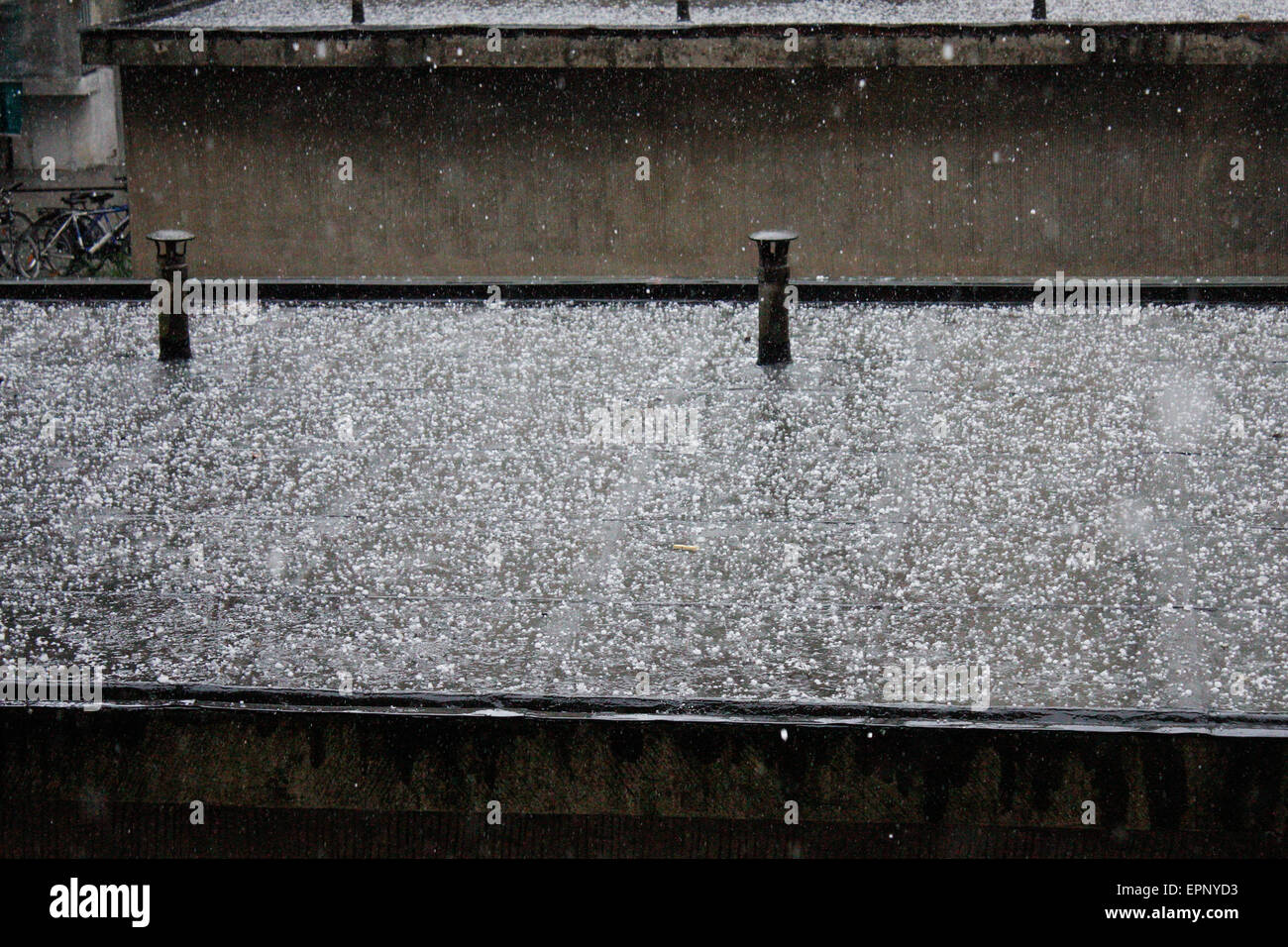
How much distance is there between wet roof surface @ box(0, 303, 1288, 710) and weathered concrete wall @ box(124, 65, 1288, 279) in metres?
3.50

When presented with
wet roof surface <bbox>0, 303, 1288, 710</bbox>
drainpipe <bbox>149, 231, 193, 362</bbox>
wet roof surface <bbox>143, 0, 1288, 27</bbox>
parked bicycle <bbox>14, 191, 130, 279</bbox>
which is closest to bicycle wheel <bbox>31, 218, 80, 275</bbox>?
parked bicycle <bbox>14, 191, 130, 279</bbox>

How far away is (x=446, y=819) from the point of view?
16.7 ft

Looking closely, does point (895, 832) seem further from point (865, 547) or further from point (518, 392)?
point (518, 392)

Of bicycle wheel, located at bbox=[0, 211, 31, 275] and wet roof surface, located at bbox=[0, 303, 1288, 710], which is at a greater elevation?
bicycle wheel, located at bbox=[0, 211, 31, 275]

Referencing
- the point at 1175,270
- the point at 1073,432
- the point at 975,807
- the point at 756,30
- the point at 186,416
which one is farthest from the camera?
the point at 1175,270

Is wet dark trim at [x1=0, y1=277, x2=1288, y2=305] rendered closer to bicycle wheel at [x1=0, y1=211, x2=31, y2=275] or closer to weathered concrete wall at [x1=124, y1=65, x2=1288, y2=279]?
weathered concrete wall at [x1=124, y1=65, x2=1288, y2=279]

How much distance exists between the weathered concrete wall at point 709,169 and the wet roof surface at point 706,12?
0.48 m

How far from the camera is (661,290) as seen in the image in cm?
970

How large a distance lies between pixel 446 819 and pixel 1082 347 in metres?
4.79

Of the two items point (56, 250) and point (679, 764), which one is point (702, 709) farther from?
point (56, 250)

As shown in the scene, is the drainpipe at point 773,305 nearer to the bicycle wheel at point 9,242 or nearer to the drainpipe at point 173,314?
the drainpipe at point 173,314

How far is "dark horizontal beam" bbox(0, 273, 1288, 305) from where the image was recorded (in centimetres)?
929
